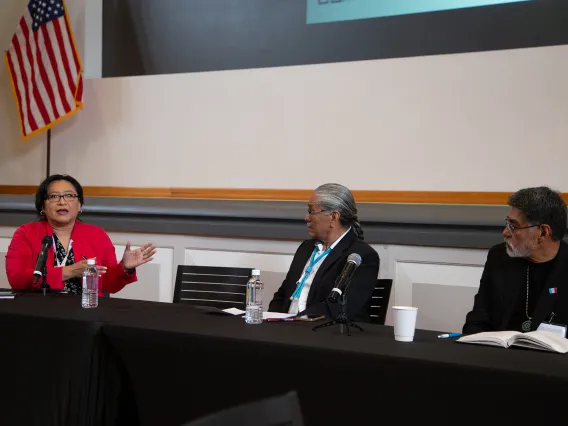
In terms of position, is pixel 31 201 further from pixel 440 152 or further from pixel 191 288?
pixel 440 152

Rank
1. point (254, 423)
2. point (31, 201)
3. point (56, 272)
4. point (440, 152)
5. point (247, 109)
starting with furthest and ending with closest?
1. point (31, 201)
2. point (247, 109)
3. point (440, 152)
4. point (56, 272)
5. point (254, 423)

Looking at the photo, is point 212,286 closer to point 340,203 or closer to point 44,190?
point 340,203

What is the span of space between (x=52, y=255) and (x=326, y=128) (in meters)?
1.78

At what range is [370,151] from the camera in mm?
4504

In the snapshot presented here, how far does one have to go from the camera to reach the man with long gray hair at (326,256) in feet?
10.8

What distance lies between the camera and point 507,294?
291 centimetres

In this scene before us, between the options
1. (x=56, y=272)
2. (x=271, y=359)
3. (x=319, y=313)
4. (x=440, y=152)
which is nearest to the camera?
(x=271, y=359)

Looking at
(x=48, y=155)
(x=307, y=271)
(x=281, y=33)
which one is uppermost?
(x=281, y=33)

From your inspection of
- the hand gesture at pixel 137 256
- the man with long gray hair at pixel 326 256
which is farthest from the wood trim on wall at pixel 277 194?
the hand gesture at pixel 137 256

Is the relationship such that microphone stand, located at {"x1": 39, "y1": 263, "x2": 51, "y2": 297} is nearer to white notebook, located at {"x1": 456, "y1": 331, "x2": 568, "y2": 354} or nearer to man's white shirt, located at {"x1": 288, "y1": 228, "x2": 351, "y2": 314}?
man's white shirt, located at {"x1": 288, "y1": 228, "x2": 351, "y2": 314}

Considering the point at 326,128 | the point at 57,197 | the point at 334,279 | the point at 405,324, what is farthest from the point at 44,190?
the point at 405,324

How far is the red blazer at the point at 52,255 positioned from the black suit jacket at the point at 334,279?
0.77 metres

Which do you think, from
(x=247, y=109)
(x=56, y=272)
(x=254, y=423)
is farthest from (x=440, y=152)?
(x=254, y=423)

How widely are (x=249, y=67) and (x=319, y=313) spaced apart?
7.26 feet
